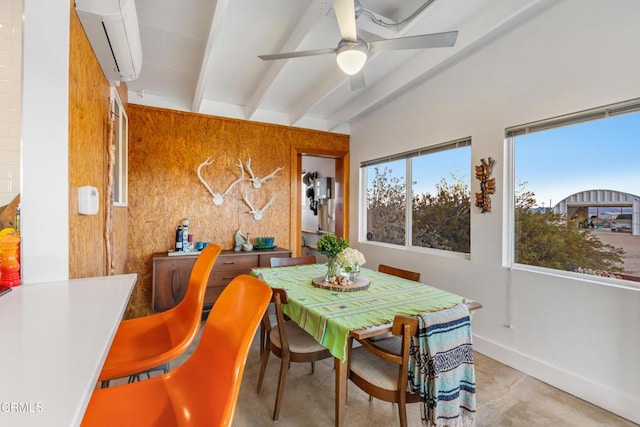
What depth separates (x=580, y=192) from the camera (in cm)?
215

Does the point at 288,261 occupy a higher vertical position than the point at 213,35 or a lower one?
lower

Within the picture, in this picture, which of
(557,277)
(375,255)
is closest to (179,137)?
(375,255)

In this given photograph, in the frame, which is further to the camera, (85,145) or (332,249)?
(332,249)

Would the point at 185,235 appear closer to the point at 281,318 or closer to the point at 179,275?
the point at 179,275

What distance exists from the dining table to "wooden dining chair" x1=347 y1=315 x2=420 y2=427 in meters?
0.09

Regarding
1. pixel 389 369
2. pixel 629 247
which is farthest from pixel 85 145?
→ pixel 629 247

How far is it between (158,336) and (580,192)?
2.88 meters

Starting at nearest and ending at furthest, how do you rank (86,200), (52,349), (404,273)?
(52,349) < (86,200) < (404,273)

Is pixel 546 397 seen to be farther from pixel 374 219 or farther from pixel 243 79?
pixel 243 79

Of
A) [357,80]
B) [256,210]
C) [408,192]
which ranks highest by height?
[357,80]

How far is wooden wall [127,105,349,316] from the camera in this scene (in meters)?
3.44

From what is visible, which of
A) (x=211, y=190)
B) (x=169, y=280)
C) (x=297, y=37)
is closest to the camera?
(x=297, y=37)

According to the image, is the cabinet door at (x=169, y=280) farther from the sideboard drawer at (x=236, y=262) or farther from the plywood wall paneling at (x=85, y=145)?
the plywood wall paneling at (x=85, y=145)

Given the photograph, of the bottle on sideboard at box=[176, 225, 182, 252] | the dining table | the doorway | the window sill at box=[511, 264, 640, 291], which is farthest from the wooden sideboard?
the window sill at box=[511, 264, 640, 291]
